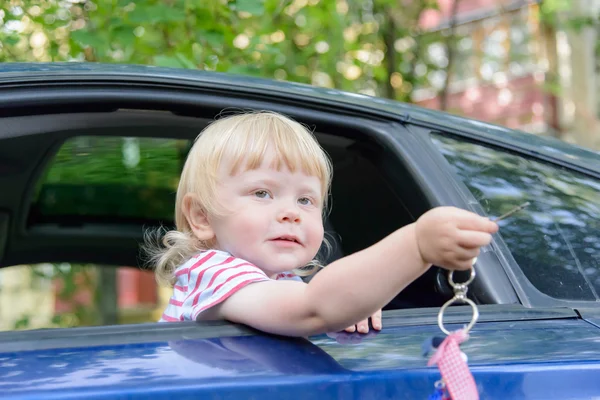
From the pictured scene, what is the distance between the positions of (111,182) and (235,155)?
1.53m

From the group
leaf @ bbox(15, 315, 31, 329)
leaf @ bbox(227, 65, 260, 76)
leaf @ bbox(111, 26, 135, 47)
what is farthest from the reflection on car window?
leaf @ bbox(15, 315, 31, 329)

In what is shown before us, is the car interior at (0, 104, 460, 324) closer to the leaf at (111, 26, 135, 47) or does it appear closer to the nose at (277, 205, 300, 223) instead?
the nose at (277, 205, 300, 223)

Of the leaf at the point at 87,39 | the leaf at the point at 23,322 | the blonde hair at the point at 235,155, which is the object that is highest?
the leaf at the point at 87,39

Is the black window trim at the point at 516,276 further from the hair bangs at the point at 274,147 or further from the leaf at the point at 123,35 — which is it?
the leaf at the point at 123,35

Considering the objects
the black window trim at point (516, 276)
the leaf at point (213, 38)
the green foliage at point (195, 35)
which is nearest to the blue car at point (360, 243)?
the black window trim at point (516, 276)

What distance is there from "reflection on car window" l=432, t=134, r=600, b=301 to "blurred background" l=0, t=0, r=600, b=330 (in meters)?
1.16

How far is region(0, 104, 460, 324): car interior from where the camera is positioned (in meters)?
1.88

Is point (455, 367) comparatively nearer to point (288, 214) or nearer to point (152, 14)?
point (288, 214)

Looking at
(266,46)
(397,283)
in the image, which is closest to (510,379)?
(397,283)

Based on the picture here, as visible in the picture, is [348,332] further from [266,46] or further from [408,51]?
[408,51]

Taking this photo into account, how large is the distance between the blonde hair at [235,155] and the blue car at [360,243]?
0.06 m

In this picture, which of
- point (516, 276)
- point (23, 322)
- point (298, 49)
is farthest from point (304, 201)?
point (23, 322)

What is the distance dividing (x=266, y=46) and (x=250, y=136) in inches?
69.9

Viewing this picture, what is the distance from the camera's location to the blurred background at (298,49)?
10.6 ft
